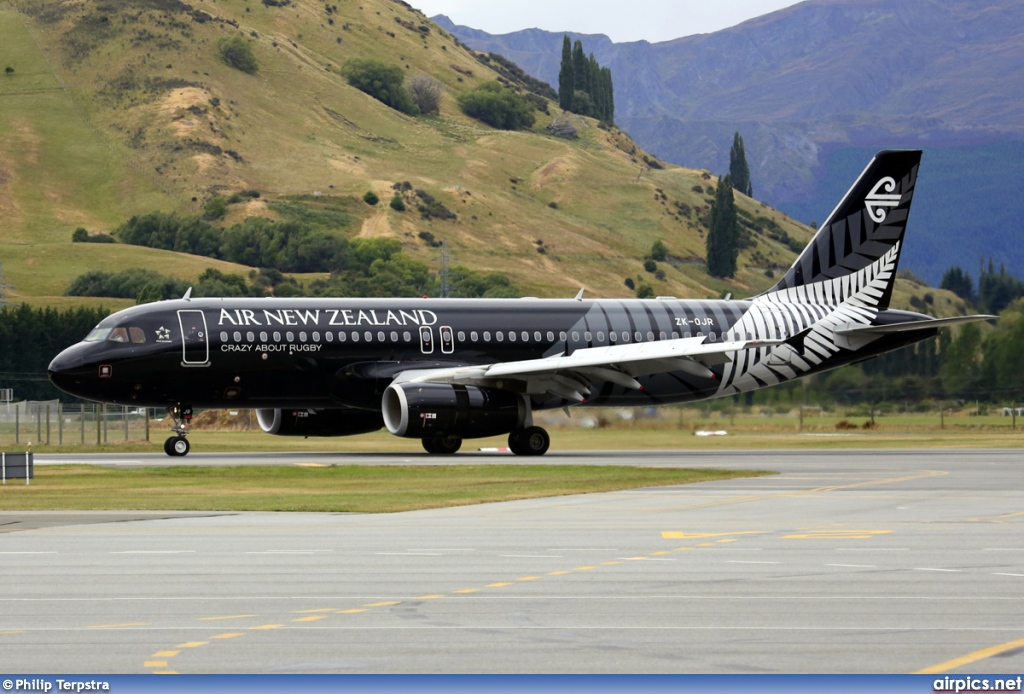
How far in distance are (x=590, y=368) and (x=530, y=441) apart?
9.01 feet

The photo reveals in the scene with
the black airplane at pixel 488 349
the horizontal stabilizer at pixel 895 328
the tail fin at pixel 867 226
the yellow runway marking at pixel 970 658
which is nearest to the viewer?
the yellow runway marking at pixel 970 658

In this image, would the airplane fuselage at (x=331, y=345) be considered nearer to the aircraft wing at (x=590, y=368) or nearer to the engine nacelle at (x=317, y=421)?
the aircraft wing at (x=590, y=368)

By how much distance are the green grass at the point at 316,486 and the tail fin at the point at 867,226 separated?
613 inches

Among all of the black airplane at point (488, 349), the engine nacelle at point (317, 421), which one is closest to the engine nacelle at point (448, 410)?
the black airplane at point (488, 349)

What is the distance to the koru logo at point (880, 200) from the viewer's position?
157 feet

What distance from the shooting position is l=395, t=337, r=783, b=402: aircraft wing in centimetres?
4072

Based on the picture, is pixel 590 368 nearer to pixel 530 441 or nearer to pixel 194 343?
pixel 530 441

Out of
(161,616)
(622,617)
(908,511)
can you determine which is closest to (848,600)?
(622,617)

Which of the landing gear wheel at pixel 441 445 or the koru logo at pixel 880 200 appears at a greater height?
the koru logo at pixel 880 200

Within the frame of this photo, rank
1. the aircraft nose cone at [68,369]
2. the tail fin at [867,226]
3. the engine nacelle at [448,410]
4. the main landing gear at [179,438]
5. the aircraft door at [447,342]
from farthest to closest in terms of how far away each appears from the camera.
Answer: the tail fin at [867,226], the aircraft door at [447,342], the main landing gear at [179,438], the aircraft nose cone at [68,369], the engine nacelle at [448,410]

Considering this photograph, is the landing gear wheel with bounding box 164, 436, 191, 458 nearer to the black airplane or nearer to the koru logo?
the black airplane

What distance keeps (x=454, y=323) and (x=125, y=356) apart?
360 inches

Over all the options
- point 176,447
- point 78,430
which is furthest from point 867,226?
point 78,430

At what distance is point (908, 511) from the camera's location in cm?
2422
